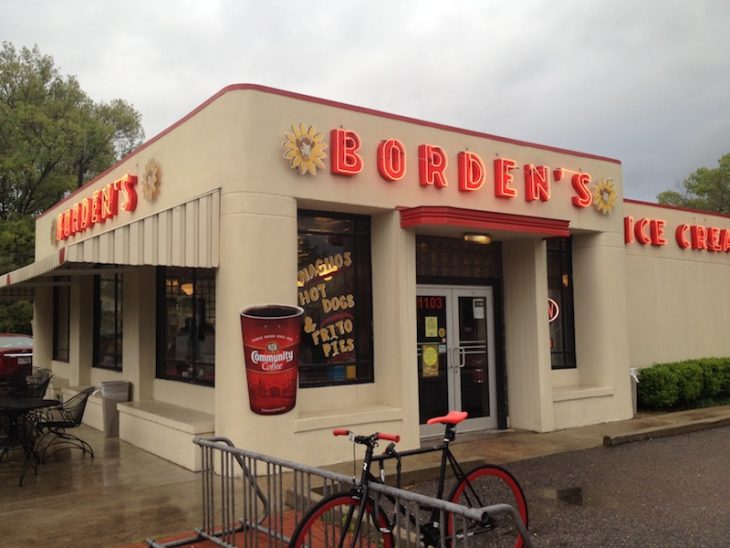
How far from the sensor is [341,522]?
429cm

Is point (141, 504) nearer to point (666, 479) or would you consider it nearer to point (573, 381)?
point (666, 479)

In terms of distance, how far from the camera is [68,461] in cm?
871

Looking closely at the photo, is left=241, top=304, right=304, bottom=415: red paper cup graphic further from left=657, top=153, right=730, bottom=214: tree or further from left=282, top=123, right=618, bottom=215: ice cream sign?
left=657, top=153, right=730, bottom=214: tree

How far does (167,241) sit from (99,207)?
4825 millimetres

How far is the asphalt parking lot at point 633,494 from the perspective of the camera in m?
5.66

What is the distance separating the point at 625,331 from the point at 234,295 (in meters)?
7.09

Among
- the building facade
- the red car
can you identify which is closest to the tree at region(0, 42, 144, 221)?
the red car

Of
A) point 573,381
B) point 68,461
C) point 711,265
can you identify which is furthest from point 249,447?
point 711,265

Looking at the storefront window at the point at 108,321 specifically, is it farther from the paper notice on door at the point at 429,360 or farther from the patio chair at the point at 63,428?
the paper notice on door at the point at 429,360

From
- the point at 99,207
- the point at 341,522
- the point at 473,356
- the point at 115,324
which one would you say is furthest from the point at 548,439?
the point at 99,207

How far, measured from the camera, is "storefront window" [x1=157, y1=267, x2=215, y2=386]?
9.52 m

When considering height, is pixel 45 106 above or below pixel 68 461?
above

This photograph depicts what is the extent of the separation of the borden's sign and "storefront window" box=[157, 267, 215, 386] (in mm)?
1465

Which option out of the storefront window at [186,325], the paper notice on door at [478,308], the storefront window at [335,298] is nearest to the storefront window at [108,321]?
the storefront window at [186,325]
